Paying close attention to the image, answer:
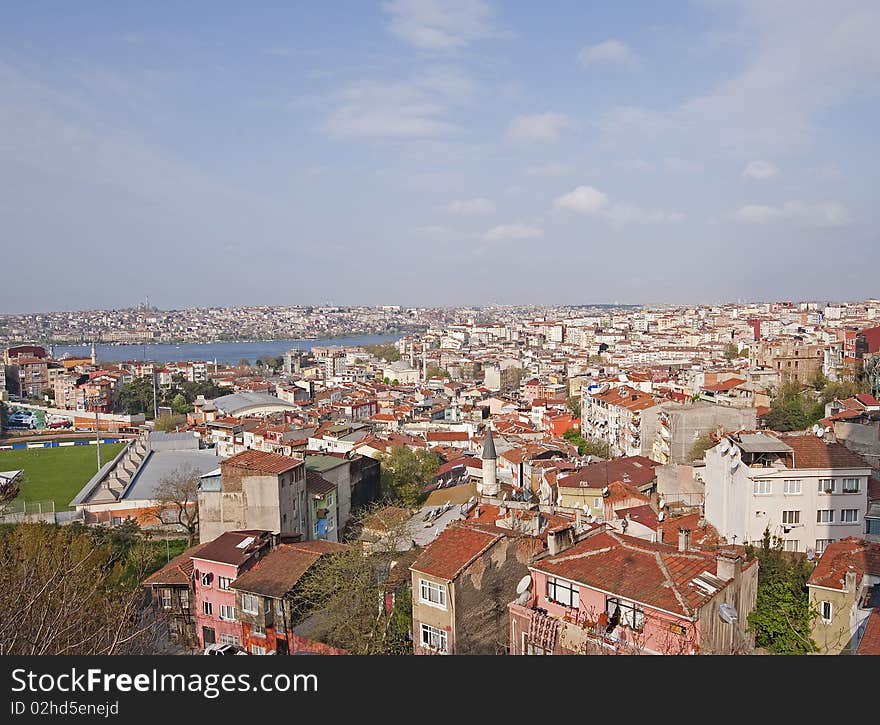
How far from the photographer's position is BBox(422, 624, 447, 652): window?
635 cm

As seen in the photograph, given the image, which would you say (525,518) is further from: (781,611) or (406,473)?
(406,473)

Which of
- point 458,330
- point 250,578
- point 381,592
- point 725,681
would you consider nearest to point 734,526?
point 381,592

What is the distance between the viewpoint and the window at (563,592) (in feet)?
18.6

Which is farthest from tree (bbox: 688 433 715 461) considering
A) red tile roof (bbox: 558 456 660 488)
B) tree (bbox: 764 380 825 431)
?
red tile roof (bbox: 558 456 660 488)

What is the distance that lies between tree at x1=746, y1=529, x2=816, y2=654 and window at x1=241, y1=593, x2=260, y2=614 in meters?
4.80

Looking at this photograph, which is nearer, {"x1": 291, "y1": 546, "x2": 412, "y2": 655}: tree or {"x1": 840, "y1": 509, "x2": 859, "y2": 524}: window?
{"x1": 291, "y1": 546, "x2": 412, "y2": 655}: tree

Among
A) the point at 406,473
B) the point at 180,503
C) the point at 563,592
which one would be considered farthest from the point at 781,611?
the point at 180,503

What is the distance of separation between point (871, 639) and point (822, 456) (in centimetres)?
475

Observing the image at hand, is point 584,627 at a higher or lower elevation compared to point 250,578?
higher

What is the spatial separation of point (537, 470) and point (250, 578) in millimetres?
8180

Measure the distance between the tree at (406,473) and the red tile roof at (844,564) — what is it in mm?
9220

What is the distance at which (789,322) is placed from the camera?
61.9m

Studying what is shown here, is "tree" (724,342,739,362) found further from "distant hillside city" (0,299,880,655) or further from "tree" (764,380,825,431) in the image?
"tree" (764,380,825,431)

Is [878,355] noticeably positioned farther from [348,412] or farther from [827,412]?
[348,412]
